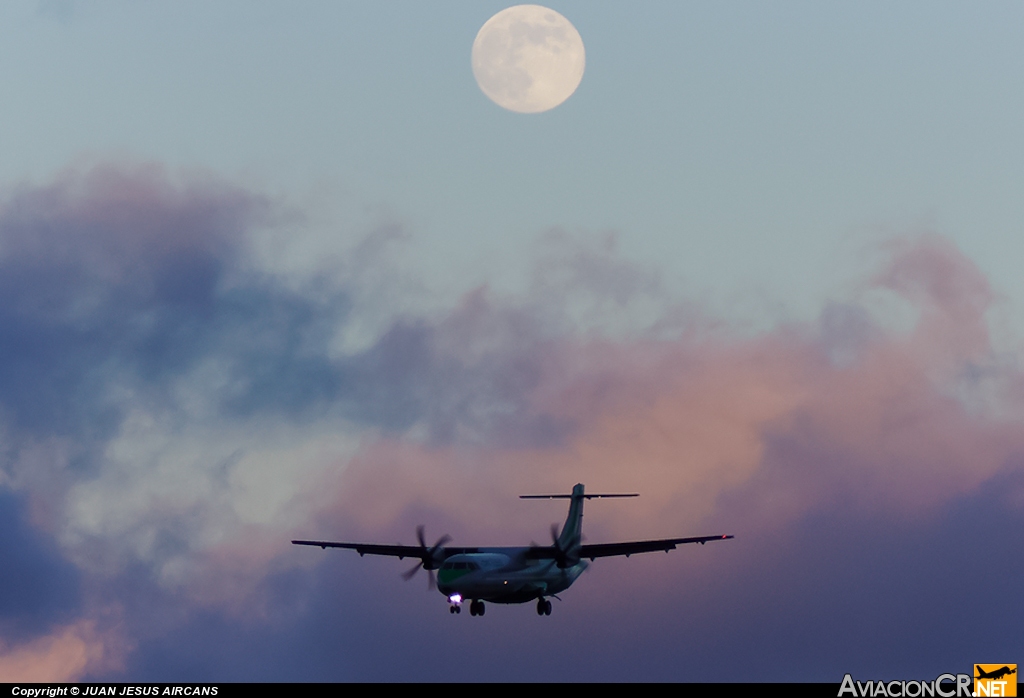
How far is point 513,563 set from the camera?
116562mm

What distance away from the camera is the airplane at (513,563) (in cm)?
11075

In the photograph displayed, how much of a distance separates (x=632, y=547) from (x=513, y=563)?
12584 mm

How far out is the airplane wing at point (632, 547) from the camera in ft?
389

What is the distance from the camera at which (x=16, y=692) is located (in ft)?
243

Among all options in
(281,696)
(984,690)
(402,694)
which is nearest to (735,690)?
(984,690)

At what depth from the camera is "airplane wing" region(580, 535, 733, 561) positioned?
119 metres

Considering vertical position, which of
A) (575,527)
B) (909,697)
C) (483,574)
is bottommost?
(909,697)

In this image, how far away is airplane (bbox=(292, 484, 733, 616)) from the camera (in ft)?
363

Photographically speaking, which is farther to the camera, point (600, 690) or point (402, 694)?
point (600, 690)

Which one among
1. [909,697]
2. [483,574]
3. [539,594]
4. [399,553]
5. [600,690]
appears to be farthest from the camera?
[399,553]

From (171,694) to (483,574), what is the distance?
131 feet

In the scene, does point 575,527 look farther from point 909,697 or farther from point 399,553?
point 909,697

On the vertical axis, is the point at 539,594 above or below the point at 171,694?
above

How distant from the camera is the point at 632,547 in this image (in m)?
122
